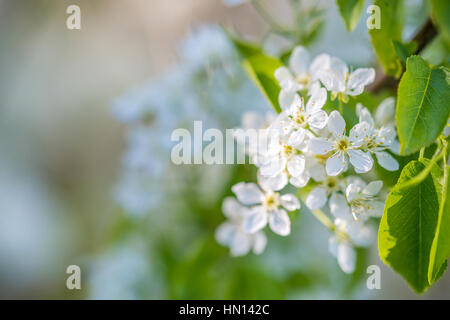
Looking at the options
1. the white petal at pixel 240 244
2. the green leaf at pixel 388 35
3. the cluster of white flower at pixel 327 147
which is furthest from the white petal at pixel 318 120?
the white petal at pixel 240 244

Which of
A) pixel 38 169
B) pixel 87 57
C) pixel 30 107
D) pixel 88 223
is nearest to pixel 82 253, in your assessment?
pixel 88 223

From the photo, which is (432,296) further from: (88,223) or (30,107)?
(30,107)

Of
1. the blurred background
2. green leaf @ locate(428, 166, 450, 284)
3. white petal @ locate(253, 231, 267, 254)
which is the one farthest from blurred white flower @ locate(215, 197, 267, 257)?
green leaf @ locate(428, 166, 450, 284)

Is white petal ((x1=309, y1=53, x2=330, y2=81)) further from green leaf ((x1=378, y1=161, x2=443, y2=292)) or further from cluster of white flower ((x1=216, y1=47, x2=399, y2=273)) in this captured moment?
green leaf ((x1=378, y1=161, x2=443, y2=292))

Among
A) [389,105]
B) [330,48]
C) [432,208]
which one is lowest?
[432,208]

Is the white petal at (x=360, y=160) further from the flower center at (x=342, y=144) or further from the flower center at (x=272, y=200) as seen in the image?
the flower center at (x=272, y=200)

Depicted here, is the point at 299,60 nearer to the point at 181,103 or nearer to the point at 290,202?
the point at 290,202

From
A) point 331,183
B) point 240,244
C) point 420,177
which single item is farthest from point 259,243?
point 420,177

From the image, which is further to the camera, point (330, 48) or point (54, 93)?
point (54, 93)
